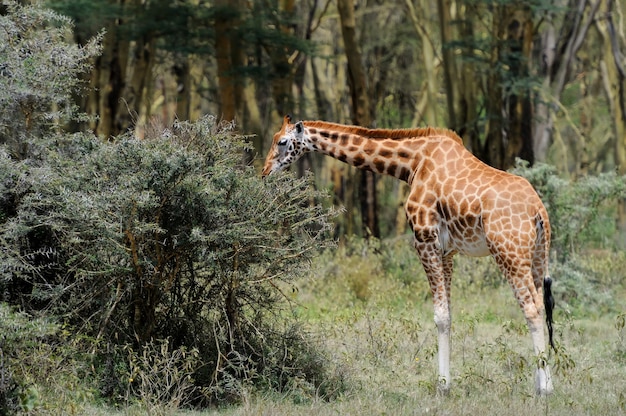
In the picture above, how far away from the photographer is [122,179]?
778cm

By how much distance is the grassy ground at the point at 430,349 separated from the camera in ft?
25.9

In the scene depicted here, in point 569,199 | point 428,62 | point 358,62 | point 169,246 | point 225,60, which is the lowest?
point 569,199

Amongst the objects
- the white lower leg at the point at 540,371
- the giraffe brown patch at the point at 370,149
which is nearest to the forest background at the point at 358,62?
the giraffe brown patch at the point at 370,149

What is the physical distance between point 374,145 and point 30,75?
3.07 meters

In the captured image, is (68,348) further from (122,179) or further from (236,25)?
(236,25)

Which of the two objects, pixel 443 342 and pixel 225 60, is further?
pixel 225 60

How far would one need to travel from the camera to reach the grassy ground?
7898mm

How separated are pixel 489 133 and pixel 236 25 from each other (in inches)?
206

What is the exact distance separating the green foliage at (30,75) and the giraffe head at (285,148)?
1799 mm

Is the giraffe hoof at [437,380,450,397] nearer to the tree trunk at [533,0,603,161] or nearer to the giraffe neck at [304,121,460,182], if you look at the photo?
the giraffe neck at [304,121,460,182]

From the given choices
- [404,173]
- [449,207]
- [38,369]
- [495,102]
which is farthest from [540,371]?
[495,102]

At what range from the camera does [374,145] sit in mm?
9117

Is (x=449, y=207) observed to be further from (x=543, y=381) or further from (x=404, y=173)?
(x=543, y=381)

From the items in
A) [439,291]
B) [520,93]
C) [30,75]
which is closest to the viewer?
[30,75]
